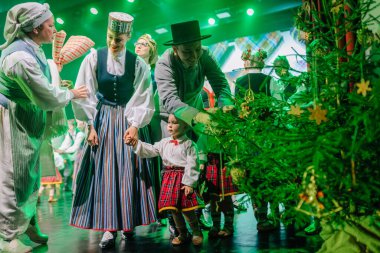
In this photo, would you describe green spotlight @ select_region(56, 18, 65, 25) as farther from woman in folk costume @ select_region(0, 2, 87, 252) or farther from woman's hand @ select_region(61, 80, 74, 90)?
woman in folk costume @ select_region(0, 2, 87, 252)

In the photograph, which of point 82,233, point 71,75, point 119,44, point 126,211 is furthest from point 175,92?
point 71,75

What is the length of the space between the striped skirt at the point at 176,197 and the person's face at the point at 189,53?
703 mm

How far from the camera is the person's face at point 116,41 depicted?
2729 mm

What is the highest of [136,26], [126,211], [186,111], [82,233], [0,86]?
[136,26]

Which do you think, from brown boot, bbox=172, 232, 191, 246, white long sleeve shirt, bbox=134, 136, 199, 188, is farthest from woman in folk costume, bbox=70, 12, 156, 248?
brown boot, bbox=172, 232, 191, 246

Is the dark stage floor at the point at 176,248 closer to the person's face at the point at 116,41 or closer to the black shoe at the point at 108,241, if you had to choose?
the black shoe at the point at 108,241

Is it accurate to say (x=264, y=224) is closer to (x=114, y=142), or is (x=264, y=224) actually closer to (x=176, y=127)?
(x=176, y=127)

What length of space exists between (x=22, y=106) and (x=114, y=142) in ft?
2.04

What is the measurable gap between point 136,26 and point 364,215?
9018mm

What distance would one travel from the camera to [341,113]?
4.11ft

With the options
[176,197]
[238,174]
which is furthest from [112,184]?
[238,174]

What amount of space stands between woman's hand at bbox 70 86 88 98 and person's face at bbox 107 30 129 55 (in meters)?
0.35

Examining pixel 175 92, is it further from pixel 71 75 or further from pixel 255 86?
pixel 71 75

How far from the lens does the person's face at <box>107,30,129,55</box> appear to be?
2729 millimetres
